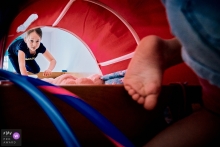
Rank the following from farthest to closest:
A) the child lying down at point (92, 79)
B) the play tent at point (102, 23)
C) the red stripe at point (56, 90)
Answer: the play tent at point (102, 23) < the child lying down at point (92, 79) < the red stripe at point (56, 90)

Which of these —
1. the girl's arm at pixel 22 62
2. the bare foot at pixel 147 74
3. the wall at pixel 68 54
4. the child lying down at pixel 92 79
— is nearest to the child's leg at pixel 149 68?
the bare foot at pixel 147 74

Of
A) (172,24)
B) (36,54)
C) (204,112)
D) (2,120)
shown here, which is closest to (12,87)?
(2,120)

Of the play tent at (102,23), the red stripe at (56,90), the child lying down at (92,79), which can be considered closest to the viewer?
the red stripe at (56,90)

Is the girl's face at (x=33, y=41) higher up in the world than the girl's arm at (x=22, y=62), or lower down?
higher up

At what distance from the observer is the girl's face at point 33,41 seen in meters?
1.01

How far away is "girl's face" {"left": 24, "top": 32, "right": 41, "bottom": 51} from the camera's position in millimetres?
1010

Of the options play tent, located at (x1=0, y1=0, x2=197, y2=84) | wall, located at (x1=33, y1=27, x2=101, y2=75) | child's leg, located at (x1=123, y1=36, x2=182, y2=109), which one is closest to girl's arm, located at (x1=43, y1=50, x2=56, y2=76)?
wall, located at (x1=33, y1=27, x2=101, y2=75)

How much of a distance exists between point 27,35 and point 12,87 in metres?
0.63

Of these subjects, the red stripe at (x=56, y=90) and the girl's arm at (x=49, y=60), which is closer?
the red stripe at (x=56, y=90)

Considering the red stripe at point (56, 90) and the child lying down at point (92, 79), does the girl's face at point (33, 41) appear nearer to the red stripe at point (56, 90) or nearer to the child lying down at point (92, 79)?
the child lying down at point (92, 79)

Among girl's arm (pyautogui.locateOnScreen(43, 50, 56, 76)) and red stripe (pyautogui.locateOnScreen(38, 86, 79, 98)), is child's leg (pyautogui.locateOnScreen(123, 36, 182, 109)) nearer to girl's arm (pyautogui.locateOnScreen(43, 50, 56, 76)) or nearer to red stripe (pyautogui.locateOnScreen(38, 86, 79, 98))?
red stripe (pyautogui.locateOnScreen(38, 86, 79, 98))

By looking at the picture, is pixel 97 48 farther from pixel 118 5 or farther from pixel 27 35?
pixel 27 35

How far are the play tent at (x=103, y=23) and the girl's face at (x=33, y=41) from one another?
0.05 meters

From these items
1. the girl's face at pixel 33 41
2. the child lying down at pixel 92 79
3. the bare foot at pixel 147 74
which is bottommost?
the child lying down at pixel 92 79
